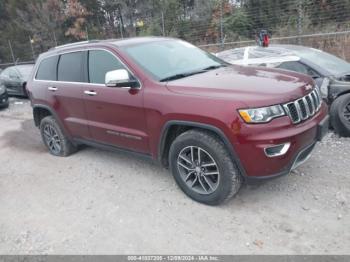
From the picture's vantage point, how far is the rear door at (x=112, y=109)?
4.16m

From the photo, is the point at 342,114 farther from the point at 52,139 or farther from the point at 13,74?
the point at 13,74

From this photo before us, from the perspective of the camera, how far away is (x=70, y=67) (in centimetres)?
516

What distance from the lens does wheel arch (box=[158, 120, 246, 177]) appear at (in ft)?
11.2

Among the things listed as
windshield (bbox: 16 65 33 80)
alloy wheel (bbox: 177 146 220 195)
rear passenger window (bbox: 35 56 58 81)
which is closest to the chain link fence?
windshield (bbox: 16 65 33 80)

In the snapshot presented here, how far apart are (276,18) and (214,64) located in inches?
377

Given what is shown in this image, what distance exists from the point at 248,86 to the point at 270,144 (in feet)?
2.09

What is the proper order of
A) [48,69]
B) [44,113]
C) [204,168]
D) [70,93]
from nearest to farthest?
[204,168] → [70,93] → [48,69] → [44,113]

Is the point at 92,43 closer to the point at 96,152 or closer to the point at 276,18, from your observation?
the point at 96,152

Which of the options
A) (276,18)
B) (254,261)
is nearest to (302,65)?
(254,261)

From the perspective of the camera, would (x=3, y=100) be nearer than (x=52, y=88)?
No

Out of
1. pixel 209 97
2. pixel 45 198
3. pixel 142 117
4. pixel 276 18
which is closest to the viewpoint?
pixel 209 97

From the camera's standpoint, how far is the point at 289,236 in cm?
324

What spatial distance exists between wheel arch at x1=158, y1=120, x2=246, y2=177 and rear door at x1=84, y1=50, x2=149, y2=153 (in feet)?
0.83

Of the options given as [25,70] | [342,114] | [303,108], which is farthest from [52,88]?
[25,70]
